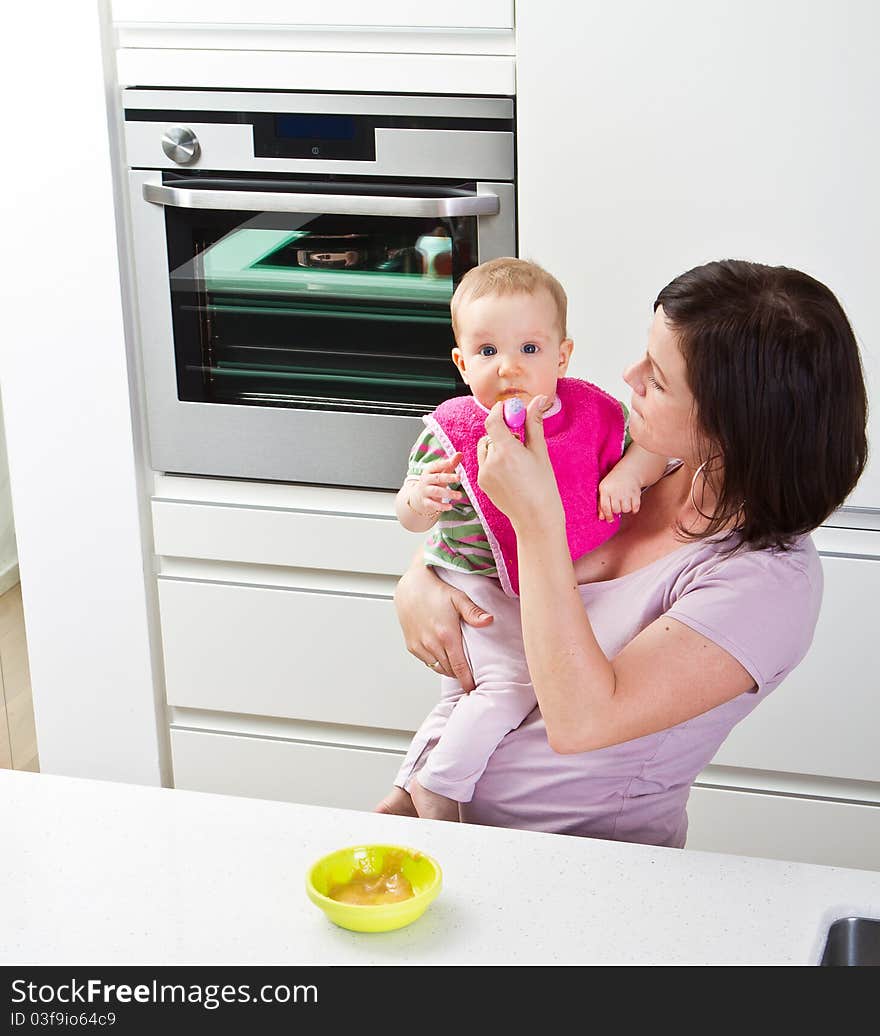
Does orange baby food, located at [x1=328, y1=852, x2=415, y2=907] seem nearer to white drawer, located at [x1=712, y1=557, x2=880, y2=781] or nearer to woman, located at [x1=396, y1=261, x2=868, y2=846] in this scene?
woman, located at [x1=396, y1=261, x2=868, y2=846]

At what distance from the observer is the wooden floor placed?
263 cm

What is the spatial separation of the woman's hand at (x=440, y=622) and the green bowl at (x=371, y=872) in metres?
0.40

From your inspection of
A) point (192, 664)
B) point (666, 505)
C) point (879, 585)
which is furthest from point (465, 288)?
point (192, 664)

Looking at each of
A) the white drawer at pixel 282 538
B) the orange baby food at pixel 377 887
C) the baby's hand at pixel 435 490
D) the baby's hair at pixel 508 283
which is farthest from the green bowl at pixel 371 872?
the white drawer at pixel 282 538

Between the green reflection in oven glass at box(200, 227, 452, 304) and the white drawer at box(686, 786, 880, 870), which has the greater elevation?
the green reflection in oven glass at box(200, 227, 452, 304)

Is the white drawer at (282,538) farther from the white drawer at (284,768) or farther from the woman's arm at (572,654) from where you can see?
the woman's arm at (572,654)

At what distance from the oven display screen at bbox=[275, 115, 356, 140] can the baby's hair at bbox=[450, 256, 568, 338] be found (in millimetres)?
786

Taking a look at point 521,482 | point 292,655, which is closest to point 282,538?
point 292,655

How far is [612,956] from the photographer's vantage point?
1042mm

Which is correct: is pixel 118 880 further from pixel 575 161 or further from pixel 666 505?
pixel 575 161

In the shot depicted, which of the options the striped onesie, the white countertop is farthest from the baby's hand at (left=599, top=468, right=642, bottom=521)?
the white countertop

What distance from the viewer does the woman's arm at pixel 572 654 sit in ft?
4.00

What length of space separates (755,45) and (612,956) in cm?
137

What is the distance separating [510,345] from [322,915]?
2.01ft
